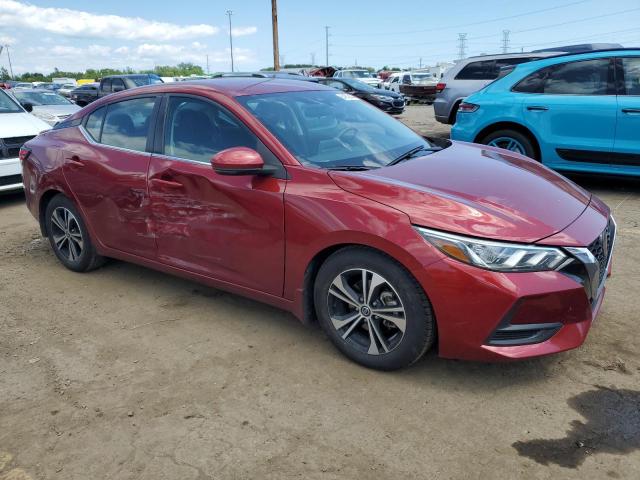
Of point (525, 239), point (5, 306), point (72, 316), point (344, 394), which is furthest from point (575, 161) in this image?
point (5, 306)

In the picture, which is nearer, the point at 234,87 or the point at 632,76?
the point at 234,87

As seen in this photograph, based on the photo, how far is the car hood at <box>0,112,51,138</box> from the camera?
7.15 m

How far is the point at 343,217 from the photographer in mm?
2826

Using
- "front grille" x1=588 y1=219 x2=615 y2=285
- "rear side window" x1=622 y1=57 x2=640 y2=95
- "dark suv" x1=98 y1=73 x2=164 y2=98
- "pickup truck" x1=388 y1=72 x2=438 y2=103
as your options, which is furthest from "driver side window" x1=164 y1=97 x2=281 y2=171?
"pickup truck" x1=388 y1=72 x2=438 y2=103

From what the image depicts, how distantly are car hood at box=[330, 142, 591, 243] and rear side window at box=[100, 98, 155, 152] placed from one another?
5.35ft

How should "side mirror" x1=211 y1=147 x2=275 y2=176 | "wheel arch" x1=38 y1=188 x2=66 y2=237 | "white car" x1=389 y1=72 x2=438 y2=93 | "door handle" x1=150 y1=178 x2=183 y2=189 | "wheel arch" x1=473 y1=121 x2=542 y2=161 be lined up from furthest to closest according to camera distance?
"white car" x1=389 y1=72 x2=438 y2=93
"wheel arch" x1=473 y1=121 x2=542 y2=161
"wheel arch" x1=38 y1=188 x2=66 y2=237
"door handle" x1=150 y1=178 x2=183 y2=189
"side mirror" x1=211 y1=147 x2=275 y2=176

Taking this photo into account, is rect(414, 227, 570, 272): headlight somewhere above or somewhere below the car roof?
below

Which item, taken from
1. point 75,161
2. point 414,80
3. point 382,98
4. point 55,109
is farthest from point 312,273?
point 414,80

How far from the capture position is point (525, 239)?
2.55 meters

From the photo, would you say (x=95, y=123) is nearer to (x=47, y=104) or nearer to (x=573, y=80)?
(x=573, y=80)

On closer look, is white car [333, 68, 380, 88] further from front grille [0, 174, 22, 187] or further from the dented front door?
the dented front door

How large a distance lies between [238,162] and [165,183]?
81 cm

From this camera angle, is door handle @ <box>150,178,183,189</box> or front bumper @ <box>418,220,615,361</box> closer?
front bumper @ <box>418,220,615,361</box>

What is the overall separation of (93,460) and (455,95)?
974cm
